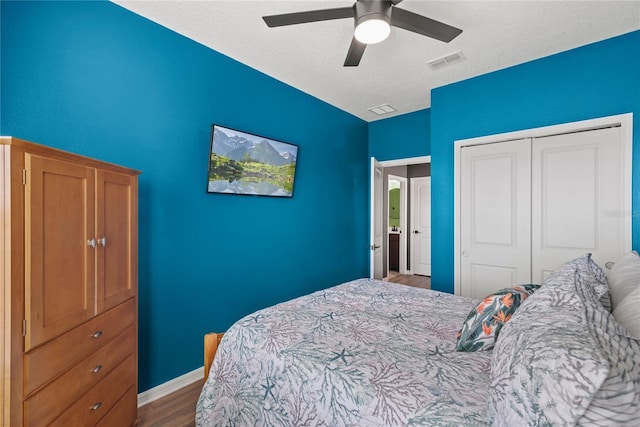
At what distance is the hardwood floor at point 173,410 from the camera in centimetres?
188

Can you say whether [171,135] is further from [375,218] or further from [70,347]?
[375,218]

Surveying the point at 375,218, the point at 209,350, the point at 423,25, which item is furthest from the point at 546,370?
the point at 375,218

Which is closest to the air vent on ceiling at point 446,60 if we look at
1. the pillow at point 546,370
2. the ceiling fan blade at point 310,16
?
the ceiling fan blade at point 310,16

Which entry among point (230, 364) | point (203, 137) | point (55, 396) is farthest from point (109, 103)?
point (230, 364)

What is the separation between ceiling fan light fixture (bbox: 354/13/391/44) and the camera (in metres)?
1.60

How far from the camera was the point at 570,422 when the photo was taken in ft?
1.91

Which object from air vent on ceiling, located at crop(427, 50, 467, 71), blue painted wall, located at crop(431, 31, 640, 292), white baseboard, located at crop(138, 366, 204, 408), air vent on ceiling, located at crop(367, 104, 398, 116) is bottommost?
white baseboard, located at crop(138, 366, 204, 408)

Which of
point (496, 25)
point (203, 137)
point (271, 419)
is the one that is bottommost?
point (271, 419)

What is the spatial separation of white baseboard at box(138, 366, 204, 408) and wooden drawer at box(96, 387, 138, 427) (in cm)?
29

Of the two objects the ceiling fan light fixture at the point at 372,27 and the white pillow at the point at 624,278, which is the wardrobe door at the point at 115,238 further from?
the white pillow at the point at 624,278

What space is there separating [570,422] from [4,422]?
167cm

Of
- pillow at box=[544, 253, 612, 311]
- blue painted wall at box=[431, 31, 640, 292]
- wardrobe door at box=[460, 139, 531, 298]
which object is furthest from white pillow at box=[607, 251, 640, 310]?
wardrobe door at box=[460, 139, 531, 298]

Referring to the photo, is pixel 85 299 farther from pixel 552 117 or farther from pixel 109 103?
pixel 552 117

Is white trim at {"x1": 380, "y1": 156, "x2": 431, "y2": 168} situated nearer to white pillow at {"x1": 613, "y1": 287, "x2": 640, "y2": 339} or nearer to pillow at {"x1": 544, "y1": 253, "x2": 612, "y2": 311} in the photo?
pillow at {"x1": 544, "y1": 253, "x2": 612, "y2": 311}
